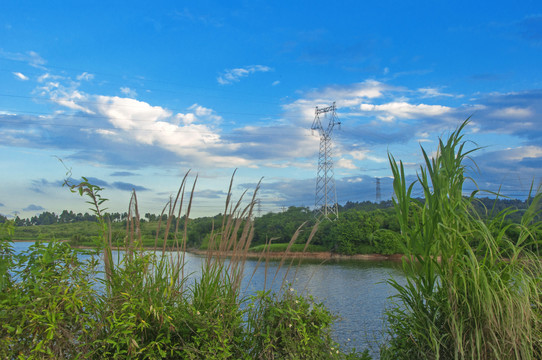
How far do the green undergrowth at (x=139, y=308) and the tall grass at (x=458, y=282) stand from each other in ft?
2.36

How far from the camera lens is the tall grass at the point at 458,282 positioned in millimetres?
2844

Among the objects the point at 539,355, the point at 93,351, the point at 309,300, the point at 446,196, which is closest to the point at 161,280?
the point at 93,351

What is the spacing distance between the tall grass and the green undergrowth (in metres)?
0.72

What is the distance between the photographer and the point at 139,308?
2748 mm

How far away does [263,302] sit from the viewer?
10.5 ft

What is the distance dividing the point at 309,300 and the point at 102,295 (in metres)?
1.56

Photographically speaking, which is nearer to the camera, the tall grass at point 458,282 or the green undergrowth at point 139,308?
the green undergrowth at point 139,308

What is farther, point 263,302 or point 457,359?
point 263,302

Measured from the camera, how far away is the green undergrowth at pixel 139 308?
2508 mm

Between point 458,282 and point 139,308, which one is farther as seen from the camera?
point 458,282

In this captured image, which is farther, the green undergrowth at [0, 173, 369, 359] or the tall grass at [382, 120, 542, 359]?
the tall grass at [382, 120, 542, 359]

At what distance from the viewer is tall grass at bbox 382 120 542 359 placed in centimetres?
284

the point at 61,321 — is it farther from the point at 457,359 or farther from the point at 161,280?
the point at 457,359

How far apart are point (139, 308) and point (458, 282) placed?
2.27 meters
